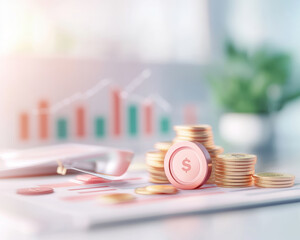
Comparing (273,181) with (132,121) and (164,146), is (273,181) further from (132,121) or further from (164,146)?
(132,121)

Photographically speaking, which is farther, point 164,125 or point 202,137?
point 164,125

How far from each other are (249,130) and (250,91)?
308 millimetres

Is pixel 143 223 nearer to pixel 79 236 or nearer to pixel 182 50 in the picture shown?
pixel 79 236

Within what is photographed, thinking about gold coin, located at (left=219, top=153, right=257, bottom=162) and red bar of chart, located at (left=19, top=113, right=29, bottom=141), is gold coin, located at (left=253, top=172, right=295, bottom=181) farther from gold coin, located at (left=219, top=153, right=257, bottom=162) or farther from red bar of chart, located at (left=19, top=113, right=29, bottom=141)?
red bar of chart, located at (left=19, top=113, right=29, bottom=141)

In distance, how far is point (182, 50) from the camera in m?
3.46

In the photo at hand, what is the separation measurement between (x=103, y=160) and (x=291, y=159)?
4.29ft

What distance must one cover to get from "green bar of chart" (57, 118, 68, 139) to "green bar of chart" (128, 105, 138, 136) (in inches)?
16.0

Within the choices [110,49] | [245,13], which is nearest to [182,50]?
[110,49]

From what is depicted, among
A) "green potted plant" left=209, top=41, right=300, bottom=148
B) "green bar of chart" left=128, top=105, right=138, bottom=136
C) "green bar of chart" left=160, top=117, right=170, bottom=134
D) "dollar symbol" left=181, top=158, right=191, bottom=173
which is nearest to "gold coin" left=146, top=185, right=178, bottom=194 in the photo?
"dollar symbol" left=181, top=158, right=191, bottom=173

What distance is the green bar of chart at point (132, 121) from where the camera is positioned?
3102 millimetres

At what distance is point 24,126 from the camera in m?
2.81

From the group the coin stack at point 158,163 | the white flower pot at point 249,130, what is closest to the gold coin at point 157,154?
the coin stack at point 158,163

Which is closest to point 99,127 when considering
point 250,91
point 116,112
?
point 116,112

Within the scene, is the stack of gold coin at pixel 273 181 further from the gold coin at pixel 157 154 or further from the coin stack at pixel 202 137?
the gold coin at pixel 157 154
